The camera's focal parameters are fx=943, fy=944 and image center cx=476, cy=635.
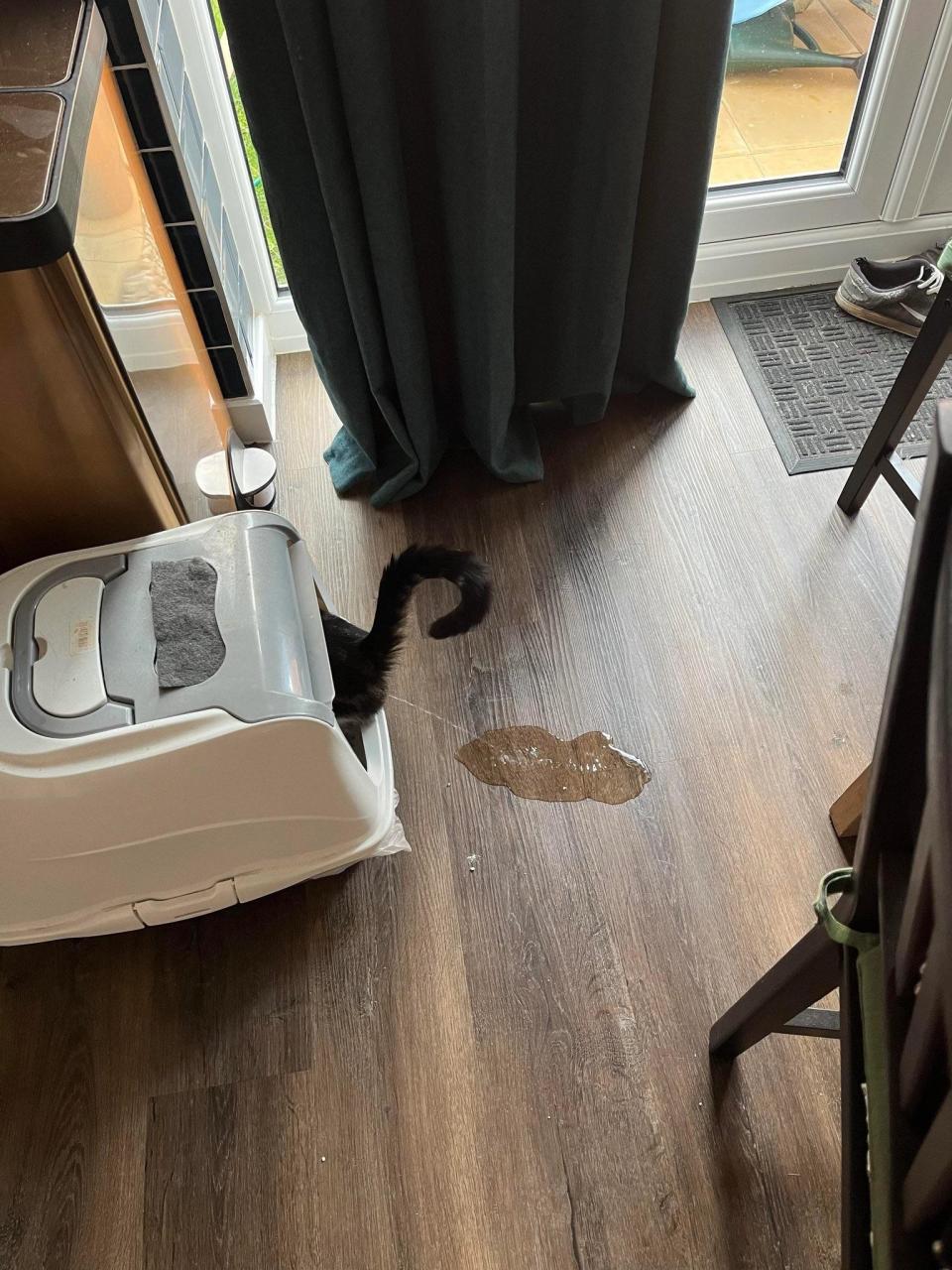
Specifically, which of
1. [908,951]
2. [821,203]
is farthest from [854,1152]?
[821,203]

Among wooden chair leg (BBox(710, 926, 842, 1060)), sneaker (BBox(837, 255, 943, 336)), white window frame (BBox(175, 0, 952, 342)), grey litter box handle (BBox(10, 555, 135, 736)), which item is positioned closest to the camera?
wooden chair leg (BBox(710, 926, 842, 1060))

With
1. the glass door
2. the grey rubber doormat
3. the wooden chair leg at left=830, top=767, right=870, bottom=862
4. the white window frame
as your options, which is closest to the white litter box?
the wooden chair leg at left=830, top=767, right=870, bottom=862

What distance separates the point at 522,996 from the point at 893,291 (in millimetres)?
1521

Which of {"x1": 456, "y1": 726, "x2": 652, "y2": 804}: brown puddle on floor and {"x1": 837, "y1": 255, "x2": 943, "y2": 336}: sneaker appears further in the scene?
{"x1": 837, "y1": 255, "x2": 943, "y2": 336}: sneaker

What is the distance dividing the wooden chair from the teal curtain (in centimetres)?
103

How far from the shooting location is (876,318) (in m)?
1.88

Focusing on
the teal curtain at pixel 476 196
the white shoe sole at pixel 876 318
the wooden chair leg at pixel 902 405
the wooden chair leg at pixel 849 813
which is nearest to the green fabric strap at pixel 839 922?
the wooden chair leg at pixel 849 813

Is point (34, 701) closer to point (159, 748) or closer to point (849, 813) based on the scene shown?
point (159, 748)

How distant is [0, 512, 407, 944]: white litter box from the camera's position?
943 mm

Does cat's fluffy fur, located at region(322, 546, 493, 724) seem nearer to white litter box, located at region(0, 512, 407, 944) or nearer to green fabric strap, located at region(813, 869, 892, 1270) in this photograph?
white litter box, located at region(0, 512, 407, 944)

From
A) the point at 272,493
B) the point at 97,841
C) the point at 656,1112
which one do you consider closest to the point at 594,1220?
the point at 656,1112

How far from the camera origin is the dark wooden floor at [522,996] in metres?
1.03

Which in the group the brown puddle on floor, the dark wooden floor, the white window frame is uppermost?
the white window frame

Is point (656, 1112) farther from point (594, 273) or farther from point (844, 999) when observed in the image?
point (594, 273)
